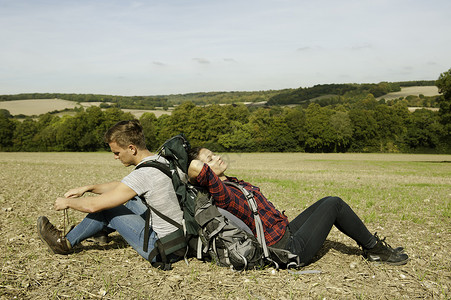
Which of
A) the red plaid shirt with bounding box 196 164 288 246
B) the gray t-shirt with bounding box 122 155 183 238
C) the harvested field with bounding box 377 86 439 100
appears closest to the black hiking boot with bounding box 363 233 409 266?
the red plaid shirt with bounding box 196 164 288 246

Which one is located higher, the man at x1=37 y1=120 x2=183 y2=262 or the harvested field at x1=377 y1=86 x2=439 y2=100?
the harvested field at x1=377 y1=86 x2=439 y2=100

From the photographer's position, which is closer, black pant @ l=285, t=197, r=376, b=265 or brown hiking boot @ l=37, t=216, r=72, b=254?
black pant @ l=285, t=197, r=376, b=265

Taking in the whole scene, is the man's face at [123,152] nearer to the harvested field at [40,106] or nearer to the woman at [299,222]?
the woman at [299,222]

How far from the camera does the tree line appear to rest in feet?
247

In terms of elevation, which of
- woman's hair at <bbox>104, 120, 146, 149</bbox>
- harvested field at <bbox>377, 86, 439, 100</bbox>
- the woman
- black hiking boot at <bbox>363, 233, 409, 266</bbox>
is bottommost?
black hiking boot at <bbox>363, 233, 409, 266</bbox>

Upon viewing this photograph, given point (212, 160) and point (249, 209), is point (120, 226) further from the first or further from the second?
point (249, 209)

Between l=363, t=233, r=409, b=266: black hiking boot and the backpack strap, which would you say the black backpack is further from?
→ l=363, t=233, r=409, b=266: black hiking boot

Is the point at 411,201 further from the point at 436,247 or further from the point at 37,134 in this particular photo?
the point at 37,134

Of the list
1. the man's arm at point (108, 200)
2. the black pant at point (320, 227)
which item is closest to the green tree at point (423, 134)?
the black pant at point (320, 227)

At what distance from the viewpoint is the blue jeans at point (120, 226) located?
4.93 m

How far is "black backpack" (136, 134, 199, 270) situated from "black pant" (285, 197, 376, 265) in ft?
4.19

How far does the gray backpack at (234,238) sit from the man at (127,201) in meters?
0.45

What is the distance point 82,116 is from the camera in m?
79.1

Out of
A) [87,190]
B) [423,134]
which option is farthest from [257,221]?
[423,134]
